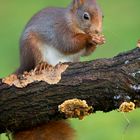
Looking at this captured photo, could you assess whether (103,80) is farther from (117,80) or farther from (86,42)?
(86,42)

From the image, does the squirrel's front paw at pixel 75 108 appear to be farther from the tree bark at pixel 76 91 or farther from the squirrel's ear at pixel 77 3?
the squirrel's ear at pixel 77 3

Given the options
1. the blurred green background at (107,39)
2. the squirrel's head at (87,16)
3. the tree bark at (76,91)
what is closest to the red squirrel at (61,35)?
the squirrel's head at (87,16)

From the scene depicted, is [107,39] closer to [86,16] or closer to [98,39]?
[86,16]

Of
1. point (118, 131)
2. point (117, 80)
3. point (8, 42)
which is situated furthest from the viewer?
point (8, 42)

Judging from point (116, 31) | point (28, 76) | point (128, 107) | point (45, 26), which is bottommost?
point (128, 107)

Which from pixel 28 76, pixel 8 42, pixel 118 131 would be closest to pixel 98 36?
pixel 28 76

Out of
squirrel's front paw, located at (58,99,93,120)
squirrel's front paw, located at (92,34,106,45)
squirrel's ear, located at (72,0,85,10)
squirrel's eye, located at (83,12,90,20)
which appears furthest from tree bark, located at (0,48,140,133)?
squirrel's ear, located at (72,0,85,10)
